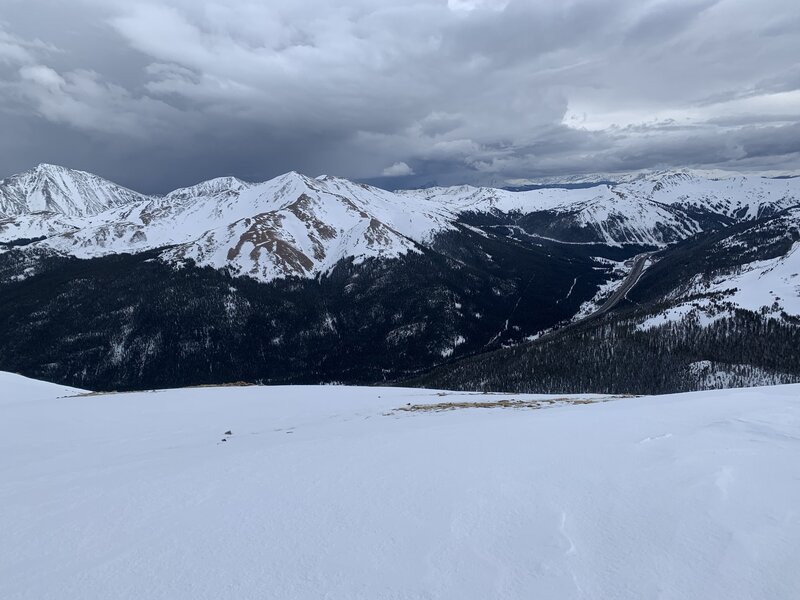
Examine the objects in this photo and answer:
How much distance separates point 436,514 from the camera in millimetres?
8695

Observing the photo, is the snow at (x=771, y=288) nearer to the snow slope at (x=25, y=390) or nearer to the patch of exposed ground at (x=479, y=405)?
the patch of exposed ground at (x=479, y=405)

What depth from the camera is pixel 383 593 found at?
6371mm

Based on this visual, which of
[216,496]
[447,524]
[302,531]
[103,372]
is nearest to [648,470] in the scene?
[447,524]

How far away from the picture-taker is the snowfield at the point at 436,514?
258 inches

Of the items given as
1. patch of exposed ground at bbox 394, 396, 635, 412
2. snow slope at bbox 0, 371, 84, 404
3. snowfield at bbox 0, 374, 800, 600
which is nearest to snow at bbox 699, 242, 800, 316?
patch of exposed ground at bbox 394, 396, 635, 412

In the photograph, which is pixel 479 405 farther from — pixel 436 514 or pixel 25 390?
pixel 25 390

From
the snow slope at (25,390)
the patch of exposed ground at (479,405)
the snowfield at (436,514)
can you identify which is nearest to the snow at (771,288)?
the patch of exposed ground at (479,405)

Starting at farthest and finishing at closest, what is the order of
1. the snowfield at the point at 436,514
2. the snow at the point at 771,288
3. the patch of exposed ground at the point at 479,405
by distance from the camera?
the snow at the point at 771,288 < the patch of exposed ground at the point at 479,405 < the snowfield at the point at 436,514

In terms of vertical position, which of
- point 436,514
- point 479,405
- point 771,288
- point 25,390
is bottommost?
point 771,288

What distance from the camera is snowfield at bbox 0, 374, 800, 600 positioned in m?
6.56

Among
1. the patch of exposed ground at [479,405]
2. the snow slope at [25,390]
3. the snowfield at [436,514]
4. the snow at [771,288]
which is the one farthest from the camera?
the snow at [771,288]

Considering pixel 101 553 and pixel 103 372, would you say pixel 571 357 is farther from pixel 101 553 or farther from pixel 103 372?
pixel 103 372

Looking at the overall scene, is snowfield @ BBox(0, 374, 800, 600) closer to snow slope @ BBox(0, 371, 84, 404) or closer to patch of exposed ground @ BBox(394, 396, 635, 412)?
patch of exposed ground @ BBox(394, 396, 635, 412)

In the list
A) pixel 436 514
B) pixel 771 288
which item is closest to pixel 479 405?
pixel 436 514
